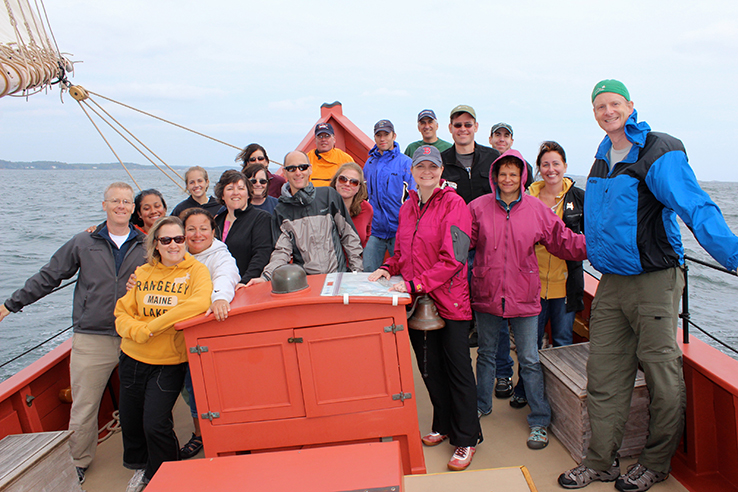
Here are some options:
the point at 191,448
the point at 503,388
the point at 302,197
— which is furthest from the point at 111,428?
the point at 503,388

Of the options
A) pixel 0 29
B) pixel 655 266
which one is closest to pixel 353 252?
pixel 655 266

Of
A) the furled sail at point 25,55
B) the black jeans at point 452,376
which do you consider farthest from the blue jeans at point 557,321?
the furled sail at point 25,55

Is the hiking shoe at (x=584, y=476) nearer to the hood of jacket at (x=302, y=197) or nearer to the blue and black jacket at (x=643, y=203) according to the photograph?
the blue and black jacket at (x=643, y=203)

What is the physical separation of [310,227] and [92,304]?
1544 mm

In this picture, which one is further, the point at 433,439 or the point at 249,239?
the point at 249,239

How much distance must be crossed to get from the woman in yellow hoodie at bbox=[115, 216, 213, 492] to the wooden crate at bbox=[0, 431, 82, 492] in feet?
1.20

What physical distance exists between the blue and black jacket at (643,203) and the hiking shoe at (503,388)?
158 centimetres

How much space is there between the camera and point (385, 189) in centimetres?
442

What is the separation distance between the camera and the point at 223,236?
357cm

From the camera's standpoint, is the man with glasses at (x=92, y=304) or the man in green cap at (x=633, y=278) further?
the man with glasses at (x=92, y=304)

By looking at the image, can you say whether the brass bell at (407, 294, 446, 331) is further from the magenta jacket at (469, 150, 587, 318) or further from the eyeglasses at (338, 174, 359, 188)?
the eyeglasses at (338, 174, 359, 188)

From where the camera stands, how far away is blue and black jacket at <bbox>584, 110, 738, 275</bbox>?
2.28 m

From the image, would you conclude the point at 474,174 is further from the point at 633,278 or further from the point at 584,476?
the point at 584,476

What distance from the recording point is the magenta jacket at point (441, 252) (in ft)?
9.25
